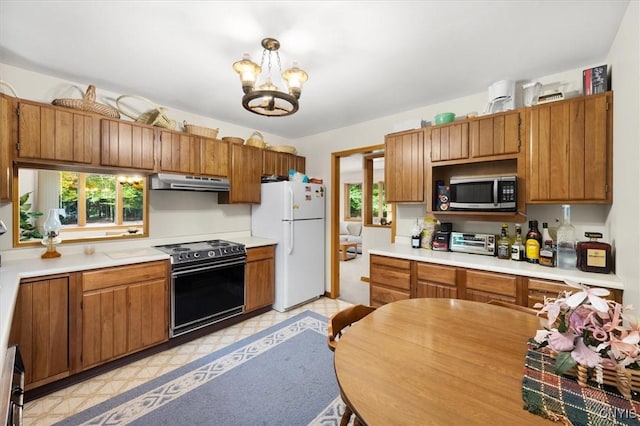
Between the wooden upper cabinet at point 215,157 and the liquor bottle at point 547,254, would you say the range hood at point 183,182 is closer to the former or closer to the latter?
the wooden upper cabinet at point 215,157

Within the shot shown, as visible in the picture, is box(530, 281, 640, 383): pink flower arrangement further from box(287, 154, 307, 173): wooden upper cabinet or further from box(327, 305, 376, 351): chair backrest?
box(287, 154, 307, 173): wooden upper cabinet

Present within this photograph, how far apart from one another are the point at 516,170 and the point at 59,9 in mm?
3598

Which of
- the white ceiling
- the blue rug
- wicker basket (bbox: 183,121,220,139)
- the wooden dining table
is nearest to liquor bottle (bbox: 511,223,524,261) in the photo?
the wooden dining table

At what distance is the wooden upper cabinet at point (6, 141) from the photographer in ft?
6.35

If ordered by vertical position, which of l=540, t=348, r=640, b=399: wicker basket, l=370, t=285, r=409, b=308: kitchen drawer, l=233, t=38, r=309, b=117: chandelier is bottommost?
l=370, t=285, r=409, b=308: kitchen drawer

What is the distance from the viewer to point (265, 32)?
1813mm

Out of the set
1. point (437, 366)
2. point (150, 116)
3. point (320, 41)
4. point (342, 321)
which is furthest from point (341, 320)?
point (150, 116)

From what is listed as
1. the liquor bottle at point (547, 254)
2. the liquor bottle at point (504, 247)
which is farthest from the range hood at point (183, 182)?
the liquor bottle at point (547, 254)

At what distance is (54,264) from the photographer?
209cm

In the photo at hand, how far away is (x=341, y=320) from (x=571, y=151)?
2216 mm

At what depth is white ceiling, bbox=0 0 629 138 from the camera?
160cm

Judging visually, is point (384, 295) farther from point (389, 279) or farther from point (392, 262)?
point (392, 262)

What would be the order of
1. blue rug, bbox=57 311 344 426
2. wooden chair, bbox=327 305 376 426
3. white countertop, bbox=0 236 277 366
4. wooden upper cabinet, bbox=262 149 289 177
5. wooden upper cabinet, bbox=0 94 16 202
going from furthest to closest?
wooden upper cabinet, bbox=262 149 289 177
wooden upper cabinet, bbox=0 94 16 202
blue rug, bbox=57 311 344 426
white countertop, bbox=0 236 277 366
wooden chair, bbox=327 305 376 426

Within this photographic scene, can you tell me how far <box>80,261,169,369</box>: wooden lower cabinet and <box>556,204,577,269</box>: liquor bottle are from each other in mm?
3402
